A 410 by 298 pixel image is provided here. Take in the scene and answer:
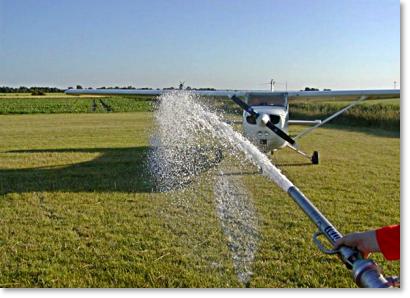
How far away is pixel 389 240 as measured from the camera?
1.23 meters

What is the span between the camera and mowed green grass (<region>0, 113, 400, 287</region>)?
2.52m

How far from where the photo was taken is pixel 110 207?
4102 millimetres

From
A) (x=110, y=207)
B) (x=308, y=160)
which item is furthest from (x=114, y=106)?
(x=110, y=207)

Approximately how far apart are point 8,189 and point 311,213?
15.1ft

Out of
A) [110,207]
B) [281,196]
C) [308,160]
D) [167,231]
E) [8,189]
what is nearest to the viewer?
[167,231]

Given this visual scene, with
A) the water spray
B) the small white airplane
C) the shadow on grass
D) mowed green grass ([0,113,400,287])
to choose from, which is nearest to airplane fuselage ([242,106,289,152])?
A: the small white airplane

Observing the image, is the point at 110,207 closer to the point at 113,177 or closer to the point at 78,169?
the point at 113,177

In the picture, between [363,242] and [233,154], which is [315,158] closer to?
[233,154]

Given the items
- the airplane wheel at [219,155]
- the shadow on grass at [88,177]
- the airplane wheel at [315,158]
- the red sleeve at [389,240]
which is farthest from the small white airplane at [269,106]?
the red sleeve at [389,240]

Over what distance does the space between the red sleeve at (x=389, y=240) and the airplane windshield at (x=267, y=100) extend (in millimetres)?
5839

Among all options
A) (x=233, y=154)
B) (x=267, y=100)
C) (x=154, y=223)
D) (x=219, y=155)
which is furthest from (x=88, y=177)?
(x=267, y=100)

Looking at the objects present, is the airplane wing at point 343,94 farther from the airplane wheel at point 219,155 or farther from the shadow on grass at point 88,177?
the shadow on grass at point 88,177

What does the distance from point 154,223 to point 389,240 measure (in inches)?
103

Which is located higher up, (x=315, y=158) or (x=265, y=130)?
(x=265, y=130)
